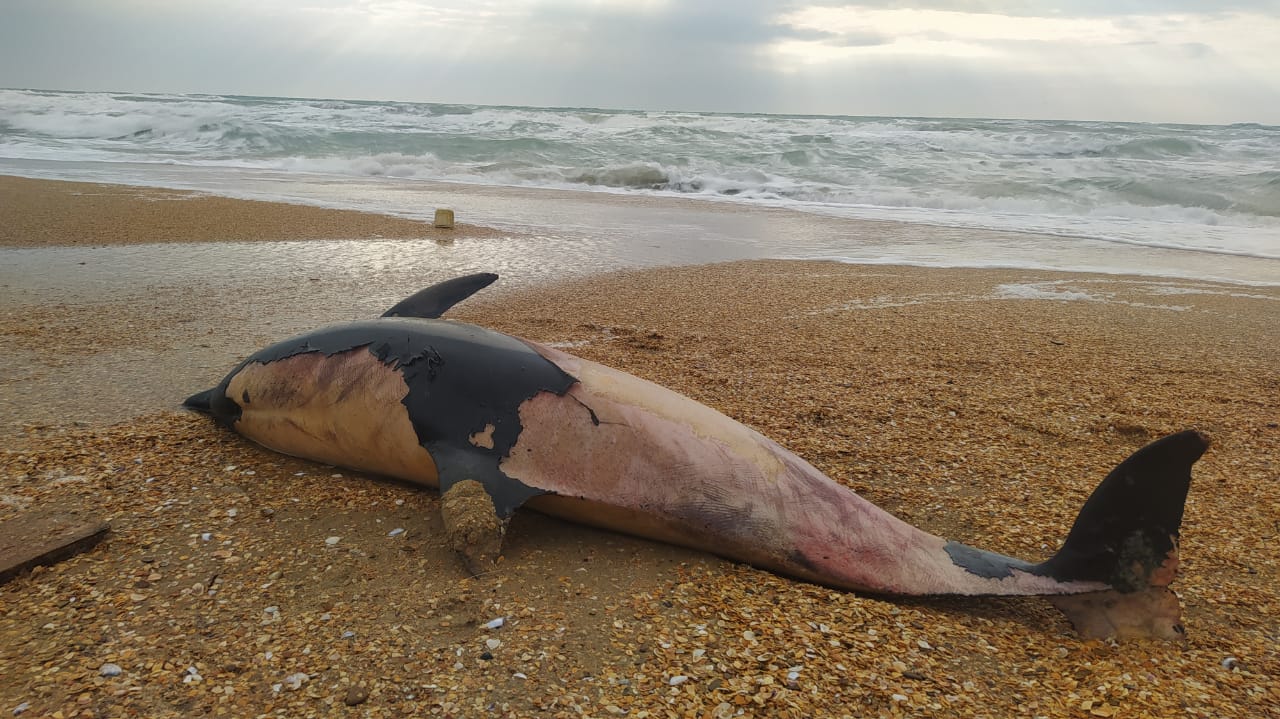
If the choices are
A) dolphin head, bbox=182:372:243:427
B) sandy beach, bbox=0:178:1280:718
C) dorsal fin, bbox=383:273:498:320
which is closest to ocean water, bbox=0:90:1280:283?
sandy beach, bbox=0:178:1280:718

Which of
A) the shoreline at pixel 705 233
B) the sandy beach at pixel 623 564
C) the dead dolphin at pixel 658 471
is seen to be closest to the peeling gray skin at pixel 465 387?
the dead dolphin at pixel 658 471

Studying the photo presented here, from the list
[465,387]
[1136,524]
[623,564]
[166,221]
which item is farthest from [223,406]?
[166,221]

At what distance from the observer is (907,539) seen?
2.76 metres

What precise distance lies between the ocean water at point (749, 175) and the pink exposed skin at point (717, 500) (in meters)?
7.44

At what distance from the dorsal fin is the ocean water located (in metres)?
6.33

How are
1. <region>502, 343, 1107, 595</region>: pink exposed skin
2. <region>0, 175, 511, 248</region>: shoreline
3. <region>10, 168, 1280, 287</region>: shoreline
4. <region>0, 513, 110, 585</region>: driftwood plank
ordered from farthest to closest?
<region>10, 168, 1280, 287</region>: shoreline → <region>0, 175, 511, 248</region>: shoreline → <region>502, 343, 1107, 595</region>: pink exposed skin → <region>0, 513, 110, 585</region>: driftwood plank

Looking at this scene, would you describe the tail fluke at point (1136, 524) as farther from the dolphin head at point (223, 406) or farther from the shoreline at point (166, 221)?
the shoreline at point (166, 221)

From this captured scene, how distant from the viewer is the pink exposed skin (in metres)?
2.65

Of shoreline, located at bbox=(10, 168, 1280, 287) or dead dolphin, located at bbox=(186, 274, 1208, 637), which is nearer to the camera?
dead dolphin, located at bbox=(186, 274, 1208, 637)

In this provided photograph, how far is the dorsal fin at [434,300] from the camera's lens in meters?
3.86

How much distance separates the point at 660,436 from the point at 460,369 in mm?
740

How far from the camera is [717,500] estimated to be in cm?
272

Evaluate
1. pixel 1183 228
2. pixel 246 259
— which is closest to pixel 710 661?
pixel 246 259

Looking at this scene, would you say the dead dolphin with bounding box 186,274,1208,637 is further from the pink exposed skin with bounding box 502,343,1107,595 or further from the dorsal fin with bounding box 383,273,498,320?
the dorsal fin with bounding box 383,273,498,320
